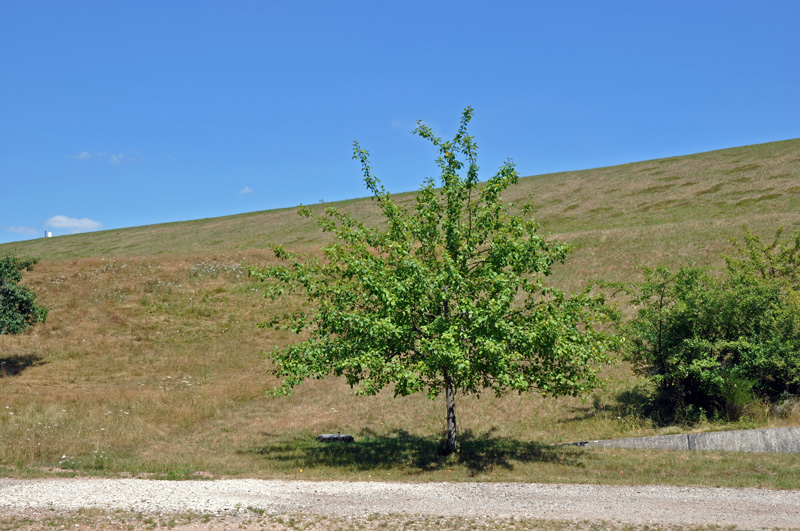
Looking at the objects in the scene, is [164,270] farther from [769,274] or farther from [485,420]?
[769,274]

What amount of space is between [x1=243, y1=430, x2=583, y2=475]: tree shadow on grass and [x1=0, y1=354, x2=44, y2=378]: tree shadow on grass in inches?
812

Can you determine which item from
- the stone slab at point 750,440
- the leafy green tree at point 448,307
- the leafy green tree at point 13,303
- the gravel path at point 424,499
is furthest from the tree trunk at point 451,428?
the leafy green tree at point 13,303

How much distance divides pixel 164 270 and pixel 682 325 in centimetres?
4495

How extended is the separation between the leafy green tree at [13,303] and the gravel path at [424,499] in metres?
21.5

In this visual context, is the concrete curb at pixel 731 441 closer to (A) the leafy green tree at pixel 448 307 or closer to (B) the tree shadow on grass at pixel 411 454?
(B) the tree shadow on grass at pixel 411 454

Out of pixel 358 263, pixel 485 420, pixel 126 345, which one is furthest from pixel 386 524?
pixel 126 345

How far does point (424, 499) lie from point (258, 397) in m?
18.8

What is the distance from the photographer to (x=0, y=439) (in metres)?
20.8

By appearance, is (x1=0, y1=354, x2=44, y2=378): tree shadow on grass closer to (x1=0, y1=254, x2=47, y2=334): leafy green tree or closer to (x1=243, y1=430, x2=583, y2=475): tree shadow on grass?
(x1=0, y1=254, x2=47, y2=334): leafy green tree

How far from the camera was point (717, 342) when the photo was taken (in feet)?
73.9

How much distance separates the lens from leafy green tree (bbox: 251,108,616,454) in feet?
58.3

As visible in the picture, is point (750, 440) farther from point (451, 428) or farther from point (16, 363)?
point (16, 363)

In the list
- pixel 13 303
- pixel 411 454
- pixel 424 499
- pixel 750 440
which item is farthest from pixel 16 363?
pixel 750 440

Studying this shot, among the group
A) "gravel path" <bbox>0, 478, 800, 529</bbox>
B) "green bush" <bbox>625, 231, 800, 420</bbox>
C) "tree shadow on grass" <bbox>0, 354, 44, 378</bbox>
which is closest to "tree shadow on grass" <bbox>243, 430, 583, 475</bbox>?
"gravel path" <bbox>0, 478, 800, 529</bbox>
